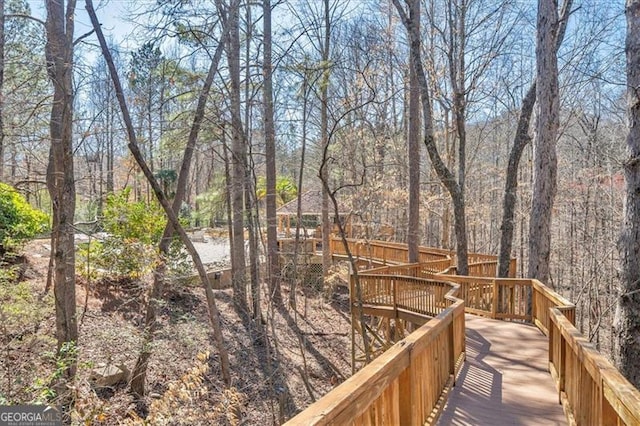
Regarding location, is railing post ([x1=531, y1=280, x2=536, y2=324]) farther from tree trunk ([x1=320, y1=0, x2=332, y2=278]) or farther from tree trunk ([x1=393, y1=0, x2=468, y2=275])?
tree trunk ([x1=320, y1=0, x2=332, y2=278])

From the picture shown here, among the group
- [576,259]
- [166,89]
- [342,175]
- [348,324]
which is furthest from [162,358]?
[576,259]

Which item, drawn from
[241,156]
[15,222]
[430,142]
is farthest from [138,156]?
[430,142]

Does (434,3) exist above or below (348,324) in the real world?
above

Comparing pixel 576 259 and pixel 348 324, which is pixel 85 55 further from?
pixel 576 259

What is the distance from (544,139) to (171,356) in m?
8.80

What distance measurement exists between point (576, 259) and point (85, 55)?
1921 cm

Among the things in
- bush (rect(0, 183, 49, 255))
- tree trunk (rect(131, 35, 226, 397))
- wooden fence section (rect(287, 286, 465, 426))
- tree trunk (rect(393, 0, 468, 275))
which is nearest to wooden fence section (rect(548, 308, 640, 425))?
wooden fence section (rect(287, 286, 465, 426))

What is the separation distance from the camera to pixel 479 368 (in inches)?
214

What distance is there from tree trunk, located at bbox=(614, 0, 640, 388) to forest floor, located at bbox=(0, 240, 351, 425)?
188 inches

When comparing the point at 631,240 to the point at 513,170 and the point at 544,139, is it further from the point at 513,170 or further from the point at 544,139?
the point at 513,170

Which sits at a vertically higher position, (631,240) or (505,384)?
(631,240)

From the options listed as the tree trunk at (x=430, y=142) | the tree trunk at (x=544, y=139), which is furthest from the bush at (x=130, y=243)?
the tree trunk at (x=544, y=139)

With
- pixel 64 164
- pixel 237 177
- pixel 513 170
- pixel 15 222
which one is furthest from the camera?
pixel 237 177

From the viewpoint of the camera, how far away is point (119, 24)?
758cm
